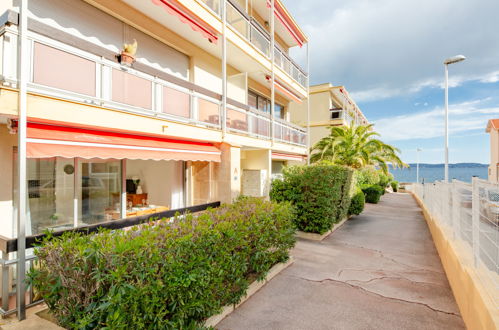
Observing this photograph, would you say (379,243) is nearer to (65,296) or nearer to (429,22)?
(65,296)

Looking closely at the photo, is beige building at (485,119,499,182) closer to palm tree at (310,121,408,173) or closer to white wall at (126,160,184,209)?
palm tree at (310,121,408,173)

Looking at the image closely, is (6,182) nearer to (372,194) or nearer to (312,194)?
(312,194)

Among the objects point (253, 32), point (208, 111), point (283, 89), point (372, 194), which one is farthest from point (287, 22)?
point (372, 194)

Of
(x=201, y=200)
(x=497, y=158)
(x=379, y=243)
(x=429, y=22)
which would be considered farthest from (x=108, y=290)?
(x=497, y=158)

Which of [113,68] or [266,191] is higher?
[113,68]

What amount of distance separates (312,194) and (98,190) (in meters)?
7.47

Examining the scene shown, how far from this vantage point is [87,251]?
2912mm

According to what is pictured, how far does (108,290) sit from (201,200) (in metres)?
7.86

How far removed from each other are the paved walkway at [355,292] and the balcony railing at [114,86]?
19.2 feet

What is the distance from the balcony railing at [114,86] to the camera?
5266 mm

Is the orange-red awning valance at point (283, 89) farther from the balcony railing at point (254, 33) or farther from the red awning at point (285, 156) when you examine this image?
the red awning at point (285, 156)

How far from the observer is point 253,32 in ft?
41.8

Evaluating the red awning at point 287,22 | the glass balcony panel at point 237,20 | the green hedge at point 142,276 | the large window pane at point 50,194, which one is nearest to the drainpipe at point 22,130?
the green hedge at point 142,276

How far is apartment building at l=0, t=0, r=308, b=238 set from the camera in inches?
209
